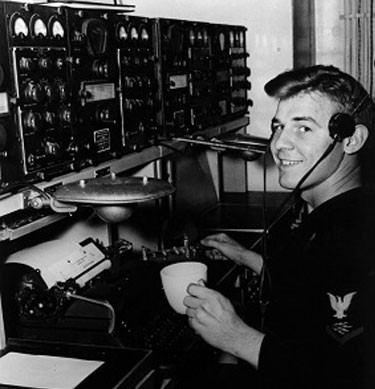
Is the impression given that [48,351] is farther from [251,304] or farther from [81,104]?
[251,304]

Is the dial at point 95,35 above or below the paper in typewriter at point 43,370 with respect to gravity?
above

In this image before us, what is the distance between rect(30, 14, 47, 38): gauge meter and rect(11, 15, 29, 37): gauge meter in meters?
0.03

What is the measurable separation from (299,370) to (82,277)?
0.72 metres

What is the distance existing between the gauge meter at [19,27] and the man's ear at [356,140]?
0.90 metres

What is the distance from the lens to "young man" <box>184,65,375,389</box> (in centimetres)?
150

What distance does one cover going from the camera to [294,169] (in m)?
1.77

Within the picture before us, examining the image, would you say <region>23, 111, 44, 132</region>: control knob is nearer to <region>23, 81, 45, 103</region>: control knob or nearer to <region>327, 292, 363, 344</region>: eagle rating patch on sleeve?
<region>23, 81, 45, 103</region>: control knob

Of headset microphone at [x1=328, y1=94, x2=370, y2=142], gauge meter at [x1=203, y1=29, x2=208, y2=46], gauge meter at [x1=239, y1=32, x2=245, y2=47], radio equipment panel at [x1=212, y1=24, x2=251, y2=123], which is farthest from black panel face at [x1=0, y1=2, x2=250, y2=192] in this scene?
headset microphone at [x1=328, y1=94, x2=370, y2=142]

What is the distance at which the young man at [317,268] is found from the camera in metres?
1.50

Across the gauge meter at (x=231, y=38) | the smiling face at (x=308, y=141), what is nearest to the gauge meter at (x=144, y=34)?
the smiling face at (x=308, y=141)

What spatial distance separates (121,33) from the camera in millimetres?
1964

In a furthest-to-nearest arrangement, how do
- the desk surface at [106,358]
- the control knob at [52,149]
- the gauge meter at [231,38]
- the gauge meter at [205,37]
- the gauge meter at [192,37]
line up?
1. the gauge meter at [231,38]
2. the gauge meter at [205,37]
3. the gauge meter at [192,37]
4. the control knob at [52,149]
5. the desk surface at [106,358]

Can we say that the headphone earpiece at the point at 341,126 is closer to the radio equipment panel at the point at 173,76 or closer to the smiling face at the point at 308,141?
the smiling face at the point at 308,141

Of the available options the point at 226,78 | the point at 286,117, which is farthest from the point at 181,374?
the point at 226,78
